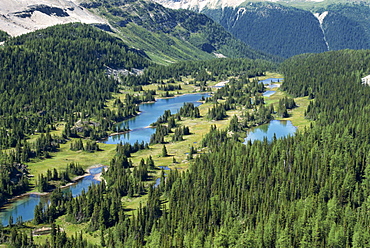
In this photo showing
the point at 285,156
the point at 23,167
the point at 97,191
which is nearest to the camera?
the point at 97,191

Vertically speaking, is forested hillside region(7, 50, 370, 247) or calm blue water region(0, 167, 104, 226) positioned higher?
forested hillside region(7, 50, 370, 247)

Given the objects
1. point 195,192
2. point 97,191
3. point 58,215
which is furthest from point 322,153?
point 58,215

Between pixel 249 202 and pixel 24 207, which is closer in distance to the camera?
pixel 249 202

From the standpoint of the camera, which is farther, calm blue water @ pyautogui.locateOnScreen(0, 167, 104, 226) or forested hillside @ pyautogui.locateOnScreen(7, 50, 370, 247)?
calm blue water @ pyautogui.locateOnScreen(0, 167, 104, 226)

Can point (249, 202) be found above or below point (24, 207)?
above

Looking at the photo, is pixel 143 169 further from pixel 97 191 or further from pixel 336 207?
pixel 336 207

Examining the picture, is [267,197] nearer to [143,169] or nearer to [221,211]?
[221,211]

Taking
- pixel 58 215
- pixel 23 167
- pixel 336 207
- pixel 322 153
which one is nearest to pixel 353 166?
pixel 322 153

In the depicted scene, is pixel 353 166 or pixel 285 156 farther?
pixel 285 156

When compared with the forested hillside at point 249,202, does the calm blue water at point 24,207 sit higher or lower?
lower

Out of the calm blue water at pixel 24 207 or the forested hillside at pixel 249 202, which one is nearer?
the forested hillside at pixel 249 202

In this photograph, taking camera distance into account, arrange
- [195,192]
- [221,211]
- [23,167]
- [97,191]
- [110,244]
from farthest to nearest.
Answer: [23,167]
[97,191]
[195,192]
[221,211]
[110,244]
